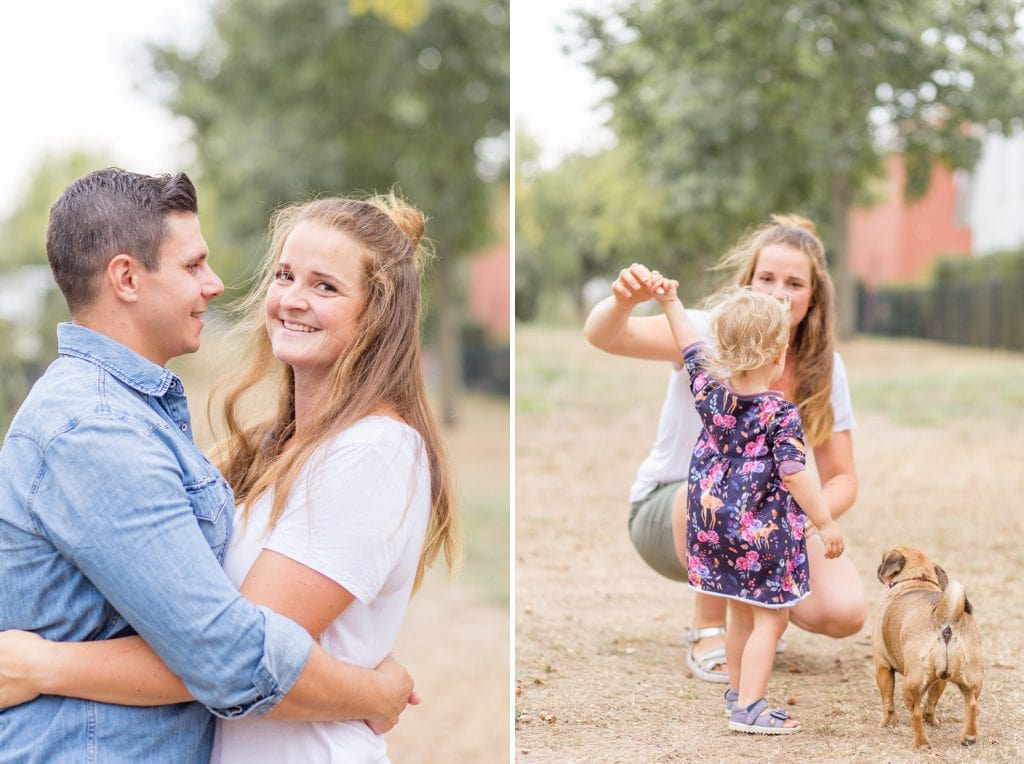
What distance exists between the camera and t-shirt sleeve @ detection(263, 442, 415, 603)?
2141 millimetres

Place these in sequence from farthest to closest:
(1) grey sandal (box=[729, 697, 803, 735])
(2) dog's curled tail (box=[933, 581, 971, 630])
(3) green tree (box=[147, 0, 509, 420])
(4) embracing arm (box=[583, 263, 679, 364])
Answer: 1. (3) green tree (box=[147, 0, 509, 420])
2. (4) embracing arm (box=[583, 263, 679, 364])
3. (1) grey sandal (box=[729, 697, 803, 735])
4. (2) dog's curled tail (box=[933, 581, 971, 630])

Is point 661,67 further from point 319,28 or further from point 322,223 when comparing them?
point 322,223

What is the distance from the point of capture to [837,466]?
3.66 meters

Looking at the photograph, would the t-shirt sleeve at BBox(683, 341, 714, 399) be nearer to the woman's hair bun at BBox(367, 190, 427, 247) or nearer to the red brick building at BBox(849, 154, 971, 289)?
the woman's hair bun at BBox(367, 190, 427, 247)

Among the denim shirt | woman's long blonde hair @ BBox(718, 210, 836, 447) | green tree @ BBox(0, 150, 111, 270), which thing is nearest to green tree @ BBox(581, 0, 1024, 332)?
woman's long blonde hair @ BBox(718, 210, 836, 447)

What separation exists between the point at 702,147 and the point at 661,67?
12.3ft

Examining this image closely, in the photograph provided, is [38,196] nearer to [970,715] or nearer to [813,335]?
[813,335]

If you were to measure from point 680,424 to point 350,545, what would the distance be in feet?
6.31

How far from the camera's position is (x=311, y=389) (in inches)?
98.7

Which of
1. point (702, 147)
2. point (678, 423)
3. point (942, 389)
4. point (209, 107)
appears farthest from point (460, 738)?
point (209, 107)

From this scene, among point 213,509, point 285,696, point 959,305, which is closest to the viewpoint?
point 285,696

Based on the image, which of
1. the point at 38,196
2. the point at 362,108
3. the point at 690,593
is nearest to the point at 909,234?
the point at 362,108

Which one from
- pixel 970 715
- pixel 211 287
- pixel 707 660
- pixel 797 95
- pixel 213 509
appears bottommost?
pixel 707 660

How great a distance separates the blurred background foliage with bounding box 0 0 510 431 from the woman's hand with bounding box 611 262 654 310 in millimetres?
16261
